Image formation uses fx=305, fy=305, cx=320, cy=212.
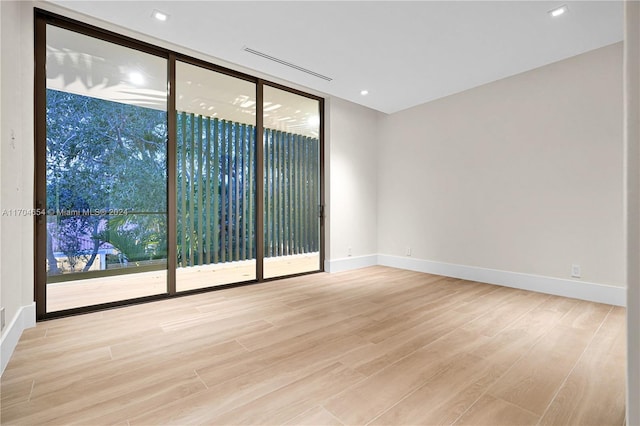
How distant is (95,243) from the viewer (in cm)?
293

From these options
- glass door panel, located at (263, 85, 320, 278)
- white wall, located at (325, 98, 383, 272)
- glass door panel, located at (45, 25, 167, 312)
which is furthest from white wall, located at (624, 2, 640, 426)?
white wall, located at (325, 98, 383, 272)

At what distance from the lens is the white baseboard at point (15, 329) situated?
1813mm

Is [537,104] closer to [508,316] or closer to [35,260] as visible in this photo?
[508,316]

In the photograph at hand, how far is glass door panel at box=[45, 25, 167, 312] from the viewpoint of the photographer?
2.72 meters

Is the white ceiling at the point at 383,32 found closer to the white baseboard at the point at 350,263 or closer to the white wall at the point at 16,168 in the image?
the white wall at the point at 16,168

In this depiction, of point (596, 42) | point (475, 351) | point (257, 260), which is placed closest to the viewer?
point (475, 351)

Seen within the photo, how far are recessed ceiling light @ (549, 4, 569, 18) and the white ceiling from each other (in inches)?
1.4

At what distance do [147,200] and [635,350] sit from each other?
11.9ft

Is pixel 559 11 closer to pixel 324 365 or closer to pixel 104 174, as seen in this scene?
pixel 324 365

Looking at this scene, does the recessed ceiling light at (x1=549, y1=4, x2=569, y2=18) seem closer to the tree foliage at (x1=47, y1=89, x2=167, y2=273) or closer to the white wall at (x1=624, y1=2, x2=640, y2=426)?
the white wall at (x1=624, y1=2, x2=640, y2=426)

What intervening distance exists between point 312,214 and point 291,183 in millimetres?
596

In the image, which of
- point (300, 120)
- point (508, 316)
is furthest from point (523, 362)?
point (300, 120)

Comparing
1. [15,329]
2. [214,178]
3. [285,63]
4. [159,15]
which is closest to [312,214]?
[214,178]

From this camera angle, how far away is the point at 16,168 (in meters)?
2.26
